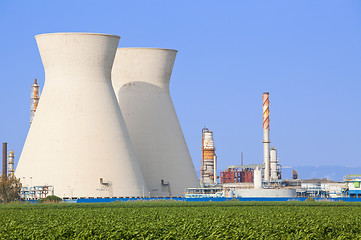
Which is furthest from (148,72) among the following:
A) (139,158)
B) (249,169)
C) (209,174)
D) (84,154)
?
(249,169)

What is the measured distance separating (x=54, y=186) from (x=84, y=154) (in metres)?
3.18

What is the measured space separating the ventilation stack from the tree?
33.9m

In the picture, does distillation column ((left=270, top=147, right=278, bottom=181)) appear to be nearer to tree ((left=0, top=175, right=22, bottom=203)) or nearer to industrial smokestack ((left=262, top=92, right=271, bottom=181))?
industrial smokestack ((left=262, top=92, right=271, bottom=181))

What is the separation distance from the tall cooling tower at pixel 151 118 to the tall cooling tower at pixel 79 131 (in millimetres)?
7556

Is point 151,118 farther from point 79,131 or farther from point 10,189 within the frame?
point 10,189

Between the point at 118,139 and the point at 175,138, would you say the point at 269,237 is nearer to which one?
the point at 118,139

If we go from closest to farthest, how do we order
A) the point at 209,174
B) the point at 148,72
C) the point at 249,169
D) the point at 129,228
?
the point at 129,228, the point at 148,72, the point at 209,174, the point at 249,169

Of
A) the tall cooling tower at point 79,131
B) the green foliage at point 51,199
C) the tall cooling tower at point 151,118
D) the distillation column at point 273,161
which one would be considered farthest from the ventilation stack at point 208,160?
the green foliage at point 51,199

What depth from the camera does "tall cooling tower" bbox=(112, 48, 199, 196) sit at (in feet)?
217

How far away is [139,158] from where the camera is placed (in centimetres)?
6650

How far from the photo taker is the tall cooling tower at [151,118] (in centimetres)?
6600

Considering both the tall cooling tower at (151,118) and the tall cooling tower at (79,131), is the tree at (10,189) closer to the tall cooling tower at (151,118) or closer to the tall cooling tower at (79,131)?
the tall cooling tower at (79,131)

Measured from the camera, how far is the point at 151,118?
6619cm

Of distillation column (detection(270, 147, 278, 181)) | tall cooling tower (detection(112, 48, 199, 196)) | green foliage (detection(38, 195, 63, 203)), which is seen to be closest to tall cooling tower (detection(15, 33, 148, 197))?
green foliage (detection(38, 195, 63, 203))
